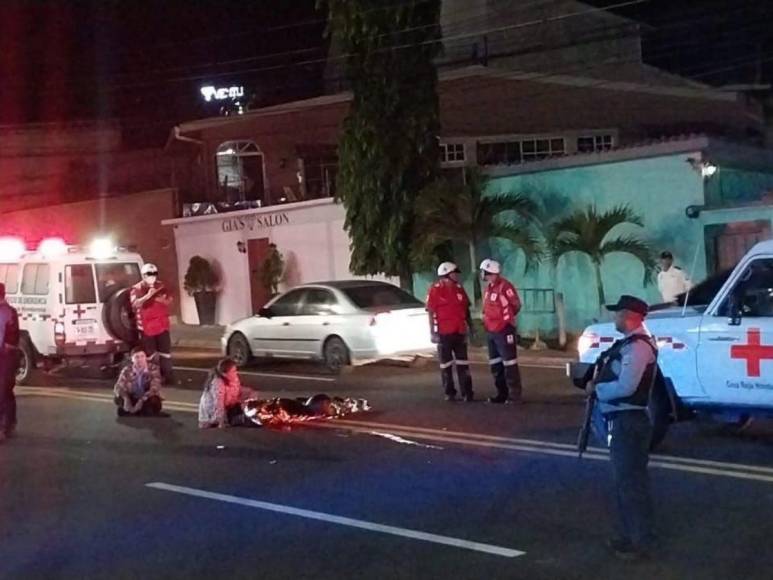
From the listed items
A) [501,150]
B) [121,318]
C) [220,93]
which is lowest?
[121,318]

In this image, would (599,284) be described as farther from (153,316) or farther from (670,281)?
(153,316)

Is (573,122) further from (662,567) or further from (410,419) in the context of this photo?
(662,567)

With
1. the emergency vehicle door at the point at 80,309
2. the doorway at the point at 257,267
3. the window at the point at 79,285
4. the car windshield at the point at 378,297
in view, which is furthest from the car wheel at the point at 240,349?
the doorway at the point at 257,267

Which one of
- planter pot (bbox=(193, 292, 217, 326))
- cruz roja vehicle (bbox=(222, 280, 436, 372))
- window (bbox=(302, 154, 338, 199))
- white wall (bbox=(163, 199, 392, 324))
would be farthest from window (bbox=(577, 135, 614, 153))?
cruz roja vehicle (bbox=(222, 280, 436, 372))

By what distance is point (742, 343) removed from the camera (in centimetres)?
1033

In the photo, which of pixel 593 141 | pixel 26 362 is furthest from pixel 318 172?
pixel 26 362

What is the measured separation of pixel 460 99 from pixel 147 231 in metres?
8.91

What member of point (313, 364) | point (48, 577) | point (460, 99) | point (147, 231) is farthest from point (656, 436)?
point (147, 231)

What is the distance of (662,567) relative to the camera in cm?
722

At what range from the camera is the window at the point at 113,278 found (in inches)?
737

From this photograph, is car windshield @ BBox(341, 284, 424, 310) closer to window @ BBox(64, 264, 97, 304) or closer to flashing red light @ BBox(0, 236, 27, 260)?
window @ BBox(64, 264, 97, 304)

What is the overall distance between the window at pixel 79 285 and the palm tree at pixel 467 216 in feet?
21.9

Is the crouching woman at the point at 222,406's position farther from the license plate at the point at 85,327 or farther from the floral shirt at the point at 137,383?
the license plate at the point at 85,327

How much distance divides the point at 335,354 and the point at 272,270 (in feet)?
31.4
